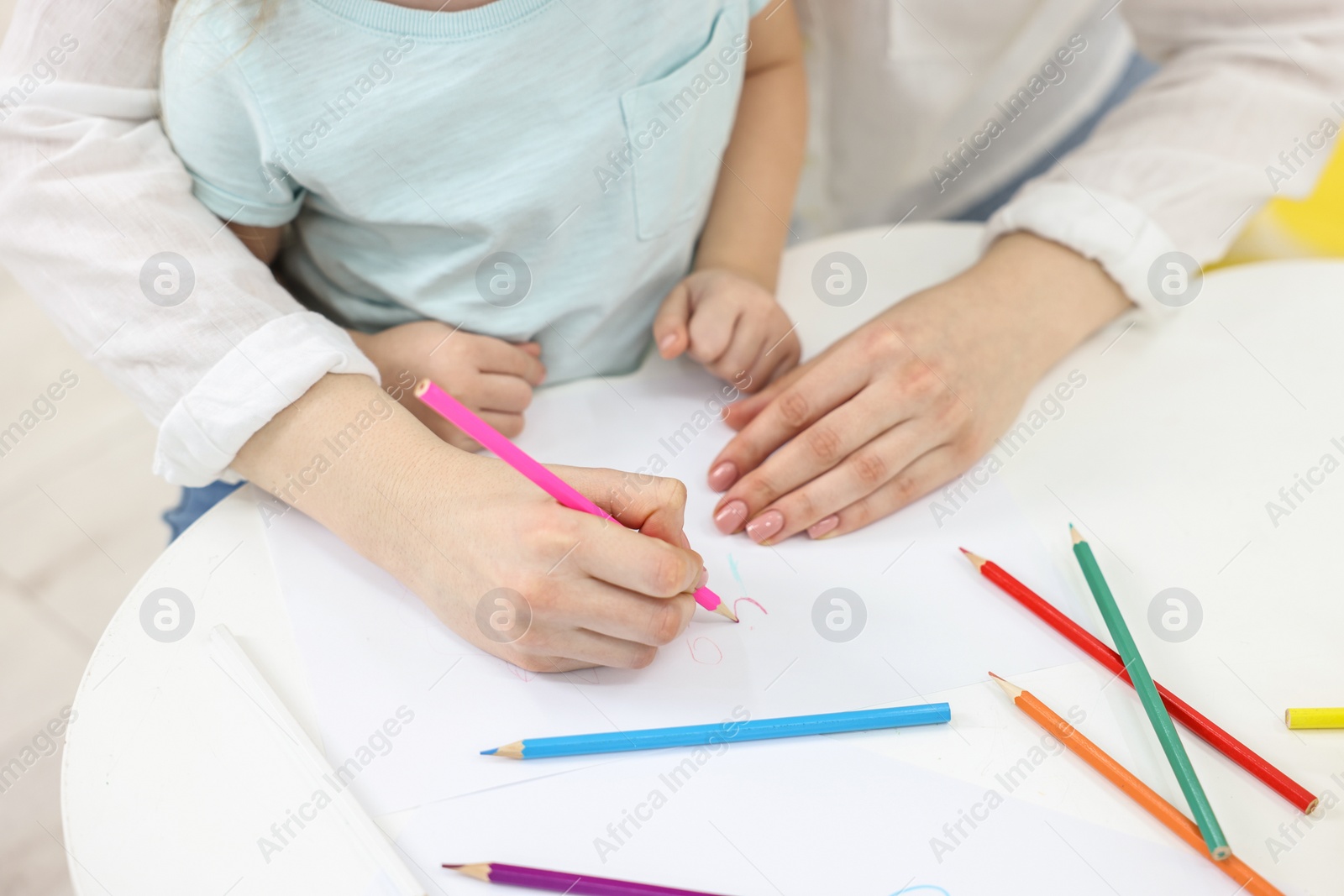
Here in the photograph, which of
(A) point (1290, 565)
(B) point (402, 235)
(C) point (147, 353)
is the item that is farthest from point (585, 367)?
(A) point (1290, 565)

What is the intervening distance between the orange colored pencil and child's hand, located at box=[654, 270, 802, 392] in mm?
265

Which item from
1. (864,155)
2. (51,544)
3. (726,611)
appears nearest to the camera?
(726,611)

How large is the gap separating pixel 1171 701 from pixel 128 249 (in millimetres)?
598

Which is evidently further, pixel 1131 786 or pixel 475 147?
pixel 475 147

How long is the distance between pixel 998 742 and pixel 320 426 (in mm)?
394

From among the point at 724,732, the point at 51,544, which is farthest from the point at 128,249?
the point at 51,544

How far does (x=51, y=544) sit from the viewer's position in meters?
1.23

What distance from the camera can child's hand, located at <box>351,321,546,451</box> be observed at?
598mm

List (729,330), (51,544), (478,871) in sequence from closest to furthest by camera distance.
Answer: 1. (478,871)
2. (729,330)
3. (51,544)

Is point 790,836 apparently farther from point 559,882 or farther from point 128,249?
point 128,249

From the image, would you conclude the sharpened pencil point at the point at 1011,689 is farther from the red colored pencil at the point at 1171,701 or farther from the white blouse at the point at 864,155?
the white blouse at the point at 864,155

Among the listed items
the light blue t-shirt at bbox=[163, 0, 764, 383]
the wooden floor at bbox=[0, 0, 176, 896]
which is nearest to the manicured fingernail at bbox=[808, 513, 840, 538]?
the light blue t-shirt at bbox=[163, 0, 764, 383]

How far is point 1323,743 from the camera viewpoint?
0.45m

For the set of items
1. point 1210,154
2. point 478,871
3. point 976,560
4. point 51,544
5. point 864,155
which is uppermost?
point 1210,154
